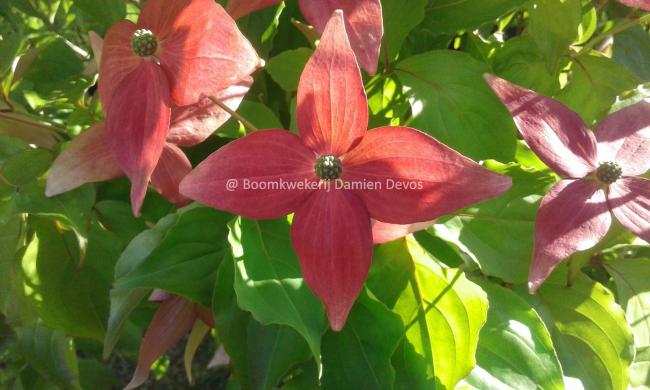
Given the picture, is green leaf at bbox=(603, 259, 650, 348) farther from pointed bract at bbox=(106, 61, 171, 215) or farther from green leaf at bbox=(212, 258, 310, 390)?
pointed bract at bbox=(106, 61, 171, 215)

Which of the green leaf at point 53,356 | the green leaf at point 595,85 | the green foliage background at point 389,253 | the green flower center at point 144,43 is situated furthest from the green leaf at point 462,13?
the green leaf at point 53,356

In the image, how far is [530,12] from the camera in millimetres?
674

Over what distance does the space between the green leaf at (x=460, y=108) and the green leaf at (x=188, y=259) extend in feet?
0.67

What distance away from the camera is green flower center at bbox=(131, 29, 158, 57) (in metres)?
0.48

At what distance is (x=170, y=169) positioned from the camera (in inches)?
21.5

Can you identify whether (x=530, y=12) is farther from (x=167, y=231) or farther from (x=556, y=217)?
(x=167, y=231)

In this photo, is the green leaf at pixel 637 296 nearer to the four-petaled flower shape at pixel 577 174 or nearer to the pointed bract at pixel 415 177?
the four-petaled flower shape at pixel 577 174

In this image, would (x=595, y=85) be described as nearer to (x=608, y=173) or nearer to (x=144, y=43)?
(x=608, y=173)

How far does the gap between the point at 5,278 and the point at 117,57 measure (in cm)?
38

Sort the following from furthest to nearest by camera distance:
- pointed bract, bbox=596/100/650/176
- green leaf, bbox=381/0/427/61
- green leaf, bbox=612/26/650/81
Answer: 1. green leaf, bbox=612/26/650/81
2. green leaf, bbox=381/0/427/61
3. pointed bract, bbox=596/100/650/176

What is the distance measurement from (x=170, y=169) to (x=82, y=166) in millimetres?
72

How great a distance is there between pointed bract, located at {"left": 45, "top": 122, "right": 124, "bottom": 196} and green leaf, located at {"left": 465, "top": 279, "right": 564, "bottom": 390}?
0.34 m

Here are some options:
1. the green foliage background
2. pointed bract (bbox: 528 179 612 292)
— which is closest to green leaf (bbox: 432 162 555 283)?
the green foliage background

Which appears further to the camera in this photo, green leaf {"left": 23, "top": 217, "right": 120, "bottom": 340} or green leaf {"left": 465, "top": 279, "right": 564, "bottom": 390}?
green leaf {"left": 23, "top": 217, "right": 120, "bottom": 340}
